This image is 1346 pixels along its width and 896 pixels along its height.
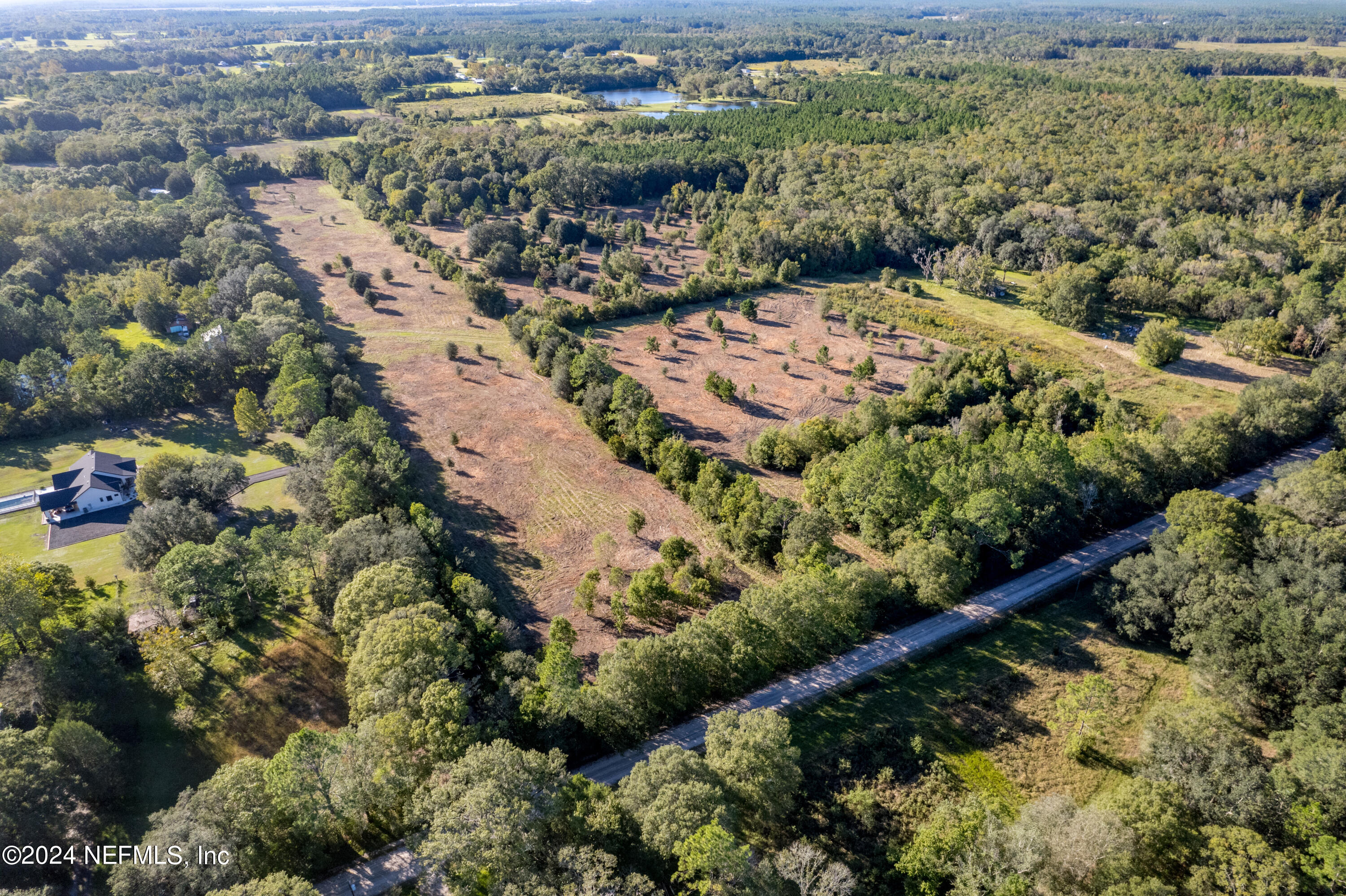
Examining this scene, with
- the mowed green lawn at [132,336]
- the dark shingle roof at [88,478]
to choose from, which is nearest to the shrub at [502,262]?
the mowed green lawn at [132,336]

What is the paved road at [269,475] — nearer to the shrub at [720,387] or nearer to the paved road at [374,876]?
the paved road at [374,876]

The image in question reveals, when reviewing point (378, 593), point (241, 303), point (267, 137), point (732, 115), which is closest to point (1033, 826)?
point (378, 593)

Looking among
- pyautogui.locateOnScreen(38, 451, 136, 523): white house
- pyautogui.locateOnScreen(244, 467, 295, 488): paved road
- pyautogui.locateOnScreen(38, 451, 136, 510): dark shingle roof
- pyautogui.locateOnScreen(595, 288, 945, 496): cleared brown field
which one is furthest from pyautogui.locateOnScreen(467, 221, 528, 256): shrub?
pyautogui.locateOnScreen(38, 451, 136, 523): white house

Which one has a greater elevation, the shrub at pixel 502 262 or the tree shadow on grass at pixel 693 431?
the shrub at pixel 502 262

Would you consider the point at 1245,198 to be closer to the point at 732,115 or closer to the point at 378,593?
the point at 732,115

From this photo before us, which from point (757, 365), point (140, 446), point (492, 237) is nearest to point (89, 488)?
point (140, 446)

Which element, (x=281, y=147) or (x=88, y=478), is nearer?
(x=88, y=478)

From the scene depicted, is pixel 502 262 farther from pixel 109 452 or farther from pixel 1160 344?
pixel 1160 344
